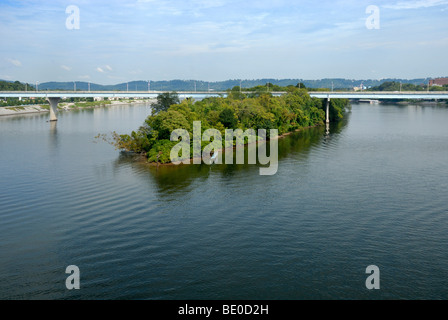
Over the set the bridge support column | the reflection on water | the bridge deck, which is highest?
the bridge deck

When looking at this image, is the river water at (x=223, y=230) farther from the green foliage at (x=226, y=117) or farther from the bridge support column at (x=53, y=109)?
the bridge support column at (x=53, y=109)

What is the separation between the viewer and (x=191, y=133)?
149ft

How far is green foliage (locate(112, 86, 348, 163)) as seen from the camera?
4431cm

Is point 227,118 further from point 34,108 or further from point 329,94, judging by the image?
point 34,108

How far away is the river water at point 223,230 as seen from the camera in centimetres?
1758

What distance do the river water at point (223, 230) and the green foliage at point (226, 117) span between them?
5.54 m

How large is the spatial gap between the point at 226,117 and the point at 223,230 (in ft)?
109

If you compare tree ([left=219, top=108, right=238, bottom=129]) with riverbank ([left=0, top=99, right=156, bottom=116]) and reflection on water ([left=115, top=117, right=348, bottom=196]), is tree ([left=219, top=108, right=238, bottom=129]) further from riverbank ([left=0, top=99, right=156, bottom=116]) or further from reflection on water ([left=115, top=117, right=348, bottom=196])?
riverbank ([left=0, top=99, right=156, bottom=116])

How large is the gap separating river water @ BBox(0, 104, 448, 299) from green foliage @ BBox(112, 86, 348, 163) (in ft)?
18.2

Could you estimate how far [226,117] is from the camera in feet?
180

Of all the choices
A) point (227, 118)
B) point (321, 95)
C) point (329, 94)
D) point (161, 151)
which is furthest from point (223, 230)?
point (329, 94)

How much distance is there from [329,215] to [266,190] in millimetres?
7098

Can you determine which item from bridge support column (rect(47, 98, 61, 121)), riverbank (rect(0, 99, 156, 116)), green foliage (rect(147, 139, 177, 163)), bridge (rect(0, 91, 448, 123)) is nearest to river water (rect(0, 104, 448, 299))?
green foliage (rect(147, 139, 177, 163))
